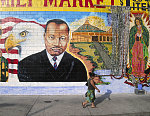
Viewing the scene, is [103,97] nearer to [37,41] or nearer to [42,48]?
[42,48]

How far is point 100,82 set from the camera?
27.2ft

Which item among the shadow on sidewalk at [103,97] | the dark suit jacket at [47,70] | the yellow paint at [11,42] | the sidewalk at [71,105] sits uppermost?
the yellow paint at [11,42]

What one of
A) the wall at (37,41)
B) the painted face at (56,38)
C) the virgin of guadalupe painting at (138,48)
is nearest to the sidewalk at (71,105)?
the wall at (37,41)

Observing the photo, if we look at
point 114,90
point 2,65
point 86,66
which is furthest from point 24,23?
point 114,90

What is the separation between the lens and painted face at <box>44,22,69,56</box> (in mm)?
8125

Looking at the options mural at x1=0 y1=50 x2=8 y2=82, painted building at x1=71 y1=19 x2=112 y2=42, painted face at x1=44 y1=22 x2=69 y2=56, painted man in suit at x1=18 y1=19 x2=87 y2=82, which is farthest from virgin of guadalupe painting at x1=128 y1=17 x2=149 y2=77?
mural at x1=0 y1=50 x2=8 y2=82

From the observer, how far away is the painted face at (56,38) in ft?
26.7

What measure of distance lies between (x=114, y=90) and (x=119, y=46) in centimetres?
224

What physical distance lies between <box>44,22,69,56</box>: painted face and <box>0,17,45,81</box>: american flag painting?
0.97 ft

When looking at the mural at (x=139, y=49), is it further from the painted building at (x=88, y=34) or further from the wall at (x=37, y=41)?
the wall at (x=37, y=41)

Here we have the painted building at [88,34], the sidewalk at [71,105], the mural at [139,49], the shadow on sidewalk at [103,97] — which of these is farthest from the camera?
the mural at [139,49]

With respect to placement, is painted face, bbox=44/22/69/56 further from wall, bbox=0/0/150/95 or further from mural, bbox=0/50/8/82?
mural, bbox=0/50/8/82

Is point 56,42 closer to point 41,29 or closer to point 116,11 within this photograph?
point 41,29

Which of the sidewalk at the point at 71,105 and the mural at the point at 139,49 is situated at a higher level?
the mural at the point at 139,49
